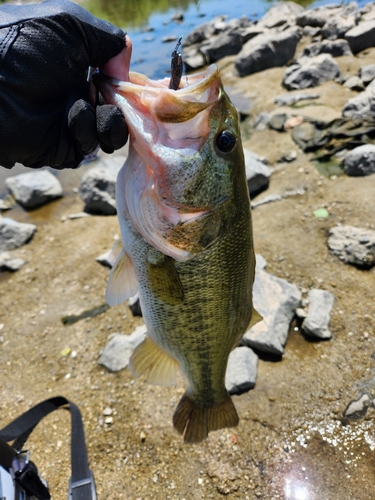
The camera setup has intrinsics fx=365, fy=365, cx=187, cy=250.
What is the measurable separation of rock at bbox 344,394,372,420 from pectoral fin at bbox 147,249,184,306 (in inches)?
75.2

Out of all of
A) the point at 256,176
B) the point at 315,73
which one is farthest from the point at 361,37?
the point at 256,176

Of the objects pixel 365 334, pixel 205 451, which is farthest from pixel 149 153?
pixel 365 334

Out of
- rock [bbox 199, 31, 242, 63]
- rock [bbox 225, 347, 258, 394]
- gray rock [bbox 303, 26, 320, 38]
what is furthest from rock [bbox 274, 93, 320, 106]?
rock [bbox 225, 347, 258, 394]

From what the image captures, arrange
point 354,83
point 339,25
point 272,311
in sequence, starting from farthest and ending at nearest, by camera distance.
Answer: point 339,25
point 354,83
point 272,311

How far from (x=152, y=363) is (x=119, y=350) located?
3.85 feet

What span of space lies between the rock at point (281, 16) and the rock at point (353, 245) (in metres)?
13.5

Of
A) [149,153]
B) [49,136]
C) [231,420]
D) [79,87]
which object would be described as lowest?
[231,420]

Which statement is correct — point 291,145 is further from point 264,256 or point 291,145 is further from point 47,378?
point 47,378

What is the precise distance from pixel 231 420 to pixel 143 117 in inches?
83.3

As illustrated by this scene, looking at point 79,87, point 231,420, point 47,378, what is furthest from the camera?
point 47,378

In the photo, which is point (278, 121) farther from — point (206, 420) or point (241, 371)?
point (206, 420)

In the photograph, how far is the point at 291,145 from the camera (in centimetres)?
669

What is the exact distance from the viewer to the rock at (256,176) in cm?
556

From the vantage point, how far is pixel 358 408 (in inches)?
118
